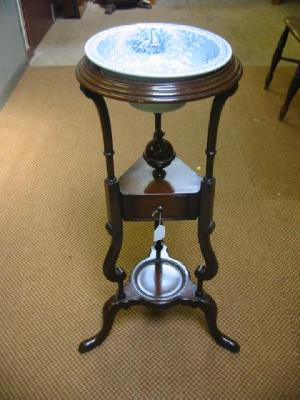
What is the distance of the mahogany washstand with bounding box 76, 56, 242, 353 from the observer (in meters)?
0.67

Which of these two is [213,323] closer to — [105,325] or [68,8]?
[105,325]

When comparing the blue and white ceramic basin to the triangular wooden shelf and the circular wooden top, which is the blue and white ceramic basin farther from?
the triangular wooden shelf

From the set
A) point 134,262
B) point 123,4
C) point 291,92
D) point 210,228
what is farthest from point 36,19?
point 210,228

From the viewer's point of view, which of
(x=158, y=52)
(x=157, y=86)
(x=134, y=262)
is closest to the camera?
(x=157, y=86)

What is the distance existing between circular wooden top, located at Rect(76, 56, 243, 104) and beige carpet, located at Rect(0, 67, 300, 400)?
29.3 inches

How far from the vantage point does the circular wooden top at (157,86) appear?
0.65m

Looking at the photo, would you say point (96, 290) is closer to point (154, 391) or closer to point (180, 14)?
point (154, 391)

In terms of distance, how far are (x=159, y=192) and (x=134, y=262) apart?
567 mm

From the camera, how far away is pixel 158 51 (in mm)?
760

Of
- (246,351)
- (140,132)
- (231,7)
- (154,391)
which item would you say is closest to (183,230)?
(246,351)

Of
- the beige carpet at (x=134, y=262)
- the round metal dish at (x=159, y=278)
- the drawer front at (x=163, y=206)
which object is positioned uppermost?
the drawer front at (x=163, y=206)

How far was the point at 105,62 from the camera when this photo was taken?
694 millimetres

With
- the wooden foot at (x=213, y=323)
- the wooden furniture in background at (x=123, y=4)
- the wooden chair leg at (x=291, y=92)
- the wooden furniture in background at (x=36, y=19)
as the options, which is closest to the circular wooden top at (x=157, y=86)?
the wooden foot at (x=213, y=323)

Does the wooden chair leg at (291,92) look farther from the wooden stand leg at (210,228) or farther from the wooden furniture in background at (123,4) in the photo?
the wooden furniture in background at (123,4)
